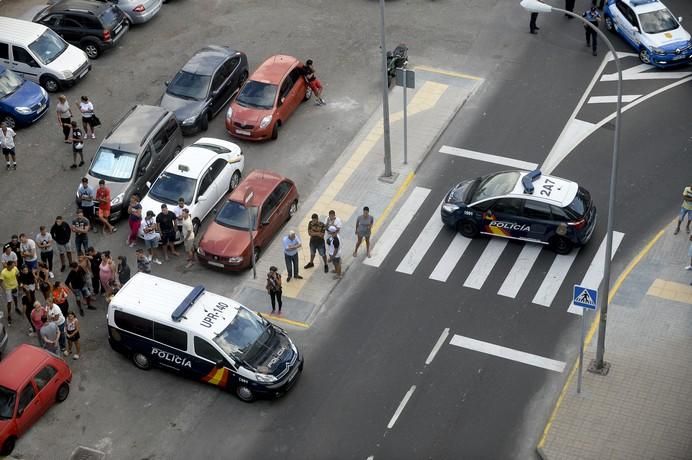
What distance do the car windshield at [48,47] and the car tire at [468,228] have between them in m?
16.1

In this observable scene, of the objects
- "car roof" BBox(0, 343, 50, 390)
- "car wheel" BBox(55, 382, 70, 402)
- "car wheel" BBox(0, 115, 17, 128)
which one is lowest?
"car wheel" BBox(55, 382, 70, 402)

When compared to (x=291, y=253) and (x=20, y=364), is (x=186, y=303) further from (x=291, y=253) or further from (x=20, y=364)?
(x=20, y=364)

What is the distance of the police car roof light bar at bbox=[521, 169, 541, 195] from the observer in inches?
1125

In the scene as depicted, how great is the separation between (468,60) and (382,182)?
25.4 ft

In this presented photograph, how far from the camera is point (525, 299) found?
2758 centimetres

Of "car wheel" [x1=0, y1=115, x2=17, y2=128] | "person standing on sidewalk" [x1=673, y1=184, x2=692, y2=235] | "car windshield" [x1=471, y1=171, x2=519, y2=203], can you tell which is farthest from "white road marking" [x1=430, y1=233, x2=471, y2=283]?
"car wheel" [x1=0, y1=115, x2=17, y2=128]

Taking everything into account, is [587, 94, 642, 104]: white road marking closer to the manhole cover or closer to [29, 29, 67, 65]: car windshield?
[29, 29, 67, 65]: car windshield

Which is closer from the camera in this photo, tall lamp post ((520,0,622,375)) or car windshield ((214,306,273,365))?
tall lamp post ((520,0,622,375))

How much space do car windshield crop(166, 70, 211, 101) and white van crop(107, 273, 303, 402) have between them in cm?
1037

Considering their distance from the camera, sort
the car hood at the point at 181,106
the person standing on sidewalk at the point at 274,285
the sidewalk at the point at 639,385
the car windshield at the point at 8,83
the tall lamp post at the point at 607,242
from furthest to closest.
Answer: the car windshield at the point at 8,83 → the car hood at the point at 181,106 → the person standing on sidewalk at the point at 274,285 → the sidewalk at the point at 639,385 → the tall lamp post at the point at 607,242

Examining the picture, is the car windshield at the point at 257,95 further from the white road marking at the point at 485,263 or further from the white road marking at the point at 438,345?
the white road marking at the point at 438,345

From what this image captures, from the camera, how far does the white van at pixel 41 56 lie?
121 feet

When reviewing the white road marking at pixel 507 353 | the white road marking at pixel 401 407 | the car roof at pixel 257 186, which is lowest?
the white road marking at pixel 401 407

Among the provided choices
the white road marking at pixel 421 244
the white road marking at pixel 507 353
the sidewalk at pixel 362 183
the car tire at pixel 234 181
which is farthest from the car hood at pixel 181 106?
the white road marking at pixel 507 353
